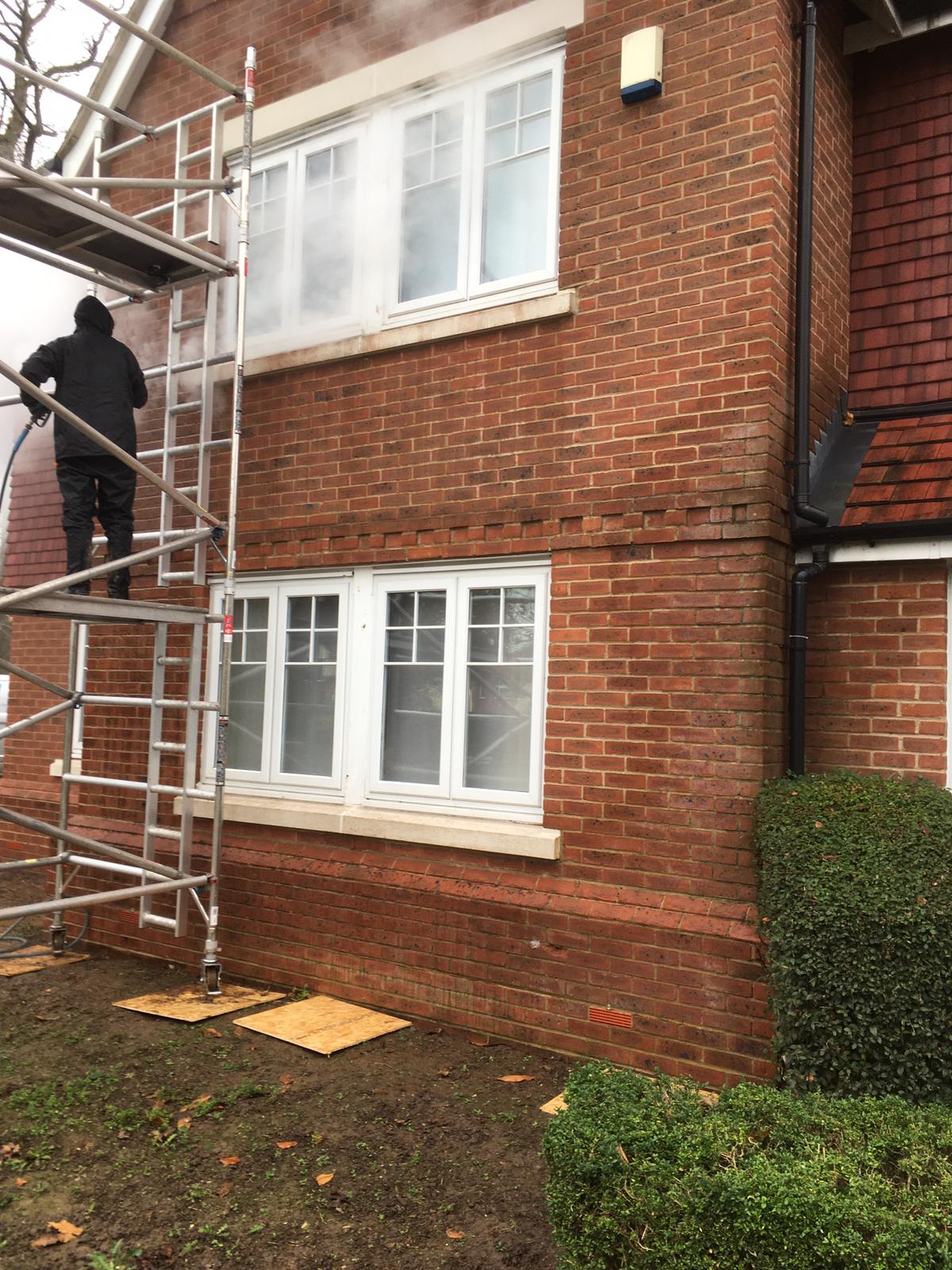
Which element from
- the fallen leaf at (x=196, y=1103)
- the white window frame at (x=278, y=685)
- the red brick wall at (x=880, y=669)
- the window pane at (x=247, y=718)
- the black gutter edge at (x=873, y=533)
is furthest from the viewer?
the window pane at (x=247, y=718)

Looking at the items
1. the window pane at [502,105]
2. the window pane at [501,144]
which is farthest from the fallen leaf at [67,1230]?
the window pane at [502,105]

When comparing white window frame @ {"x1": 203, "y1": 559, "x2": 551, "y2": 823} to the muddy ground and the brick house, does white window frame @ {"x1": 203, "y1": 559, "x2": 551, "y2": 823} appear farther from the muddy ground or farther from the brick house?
the muddy ground

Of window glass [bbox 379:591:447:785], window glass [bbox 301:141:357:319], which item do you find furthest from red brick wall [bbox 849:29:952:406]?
window glass [bbox 301:141:357:319]

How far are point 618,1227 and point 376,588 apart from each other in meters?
4.37

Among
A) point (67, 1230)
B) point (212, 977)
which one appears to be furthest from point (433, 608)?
point (67, 1230)

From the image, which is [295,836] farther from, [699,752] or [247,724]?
[699,752]

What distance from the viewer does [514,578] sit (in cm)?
610

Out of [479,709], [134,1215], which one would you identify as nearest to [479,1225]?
[134,1215]

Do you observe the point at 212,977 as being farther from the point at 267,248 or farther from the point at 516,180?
the point at 516,180

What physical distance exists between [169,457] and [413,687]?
2464 millimetres

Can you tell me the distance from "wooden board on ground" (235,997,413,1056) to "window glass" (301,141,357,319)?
443cm

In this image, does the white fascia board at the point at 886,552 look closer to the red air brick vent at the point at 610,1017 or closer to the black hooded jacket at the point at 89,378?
the red air brick vent at the point at 610,1017

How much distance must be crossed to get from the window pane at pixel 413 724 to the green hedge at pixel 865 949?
2402 millimetres

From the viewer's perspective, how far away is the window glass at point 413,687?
6.45 m
